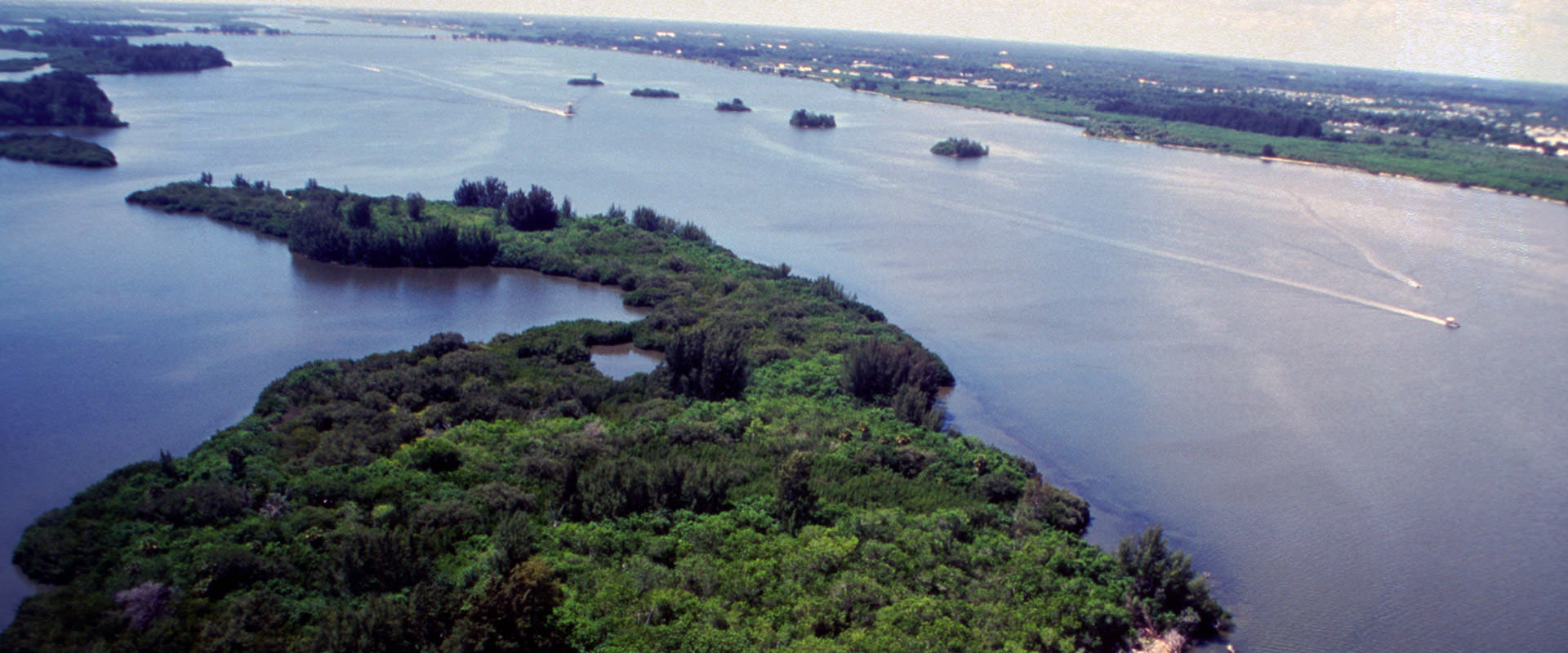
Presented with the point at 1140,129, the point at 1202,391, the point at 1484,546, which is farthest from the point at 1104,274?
the point at 1140,129

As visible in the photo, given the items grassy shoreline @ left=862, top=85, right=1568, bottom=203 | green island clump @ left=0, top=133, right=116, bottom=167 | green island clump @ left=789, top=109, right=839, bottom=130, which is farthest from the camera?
green island clump @ left=789, top=109, right=839, bottom=130

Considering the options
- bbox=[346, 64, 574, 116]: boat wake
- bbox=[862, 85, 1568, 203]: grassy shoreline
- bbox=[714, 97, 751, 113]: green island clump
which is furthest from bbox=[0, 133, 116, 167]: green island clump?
bbox=[862, 85, 1568, 203]: grassy shoreline

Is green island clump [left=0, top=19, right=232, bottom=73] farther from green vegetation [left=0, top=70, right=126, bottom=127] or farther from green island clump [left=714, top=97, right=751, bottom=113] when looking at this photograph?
green island clump [left=714, top=97, right=751, bottom=113]

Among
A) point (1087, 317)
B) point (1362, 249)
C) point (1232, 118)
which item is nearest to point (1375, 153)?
point (1232, 118)

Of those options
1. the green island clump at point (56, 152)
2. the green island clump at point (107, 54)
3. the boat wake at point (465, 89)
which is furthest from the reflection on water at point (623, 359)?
the green island clump at point (107, 54)

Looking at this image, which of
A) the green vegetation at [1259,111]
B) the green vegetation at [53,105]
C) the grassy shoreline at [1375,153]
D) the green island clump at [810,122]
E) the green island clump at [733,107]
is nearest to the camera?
the green vegetation at [53,105]

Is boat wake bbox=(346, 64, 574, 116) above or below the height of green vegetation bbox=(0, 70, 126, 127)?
above

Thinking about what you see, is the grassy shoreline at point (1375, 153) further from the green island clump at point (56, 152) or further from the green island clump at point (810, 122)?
the green island clump at point (56, 152)
